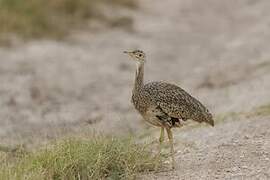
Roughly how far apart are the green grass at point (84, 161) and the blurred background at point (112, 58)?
0.77 metres

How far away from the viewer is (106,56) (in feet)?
50.1

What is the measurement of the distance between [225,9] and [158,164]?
14.3 meters

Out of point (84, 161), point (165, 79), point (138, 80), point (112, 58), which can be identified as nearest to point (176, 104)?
point (138, 80)

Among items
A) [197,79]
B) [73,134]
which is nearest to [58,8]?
[197,79]

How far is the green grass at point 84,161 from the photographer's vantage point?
6.99m

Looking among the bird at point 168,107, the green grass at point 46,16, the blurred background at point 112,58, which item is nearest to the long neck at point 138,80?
the bird at point 168,107

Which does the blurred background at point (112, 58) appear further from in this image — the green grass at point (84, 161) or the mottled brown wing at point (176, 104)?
the mottled brown wing at point (176, 104)

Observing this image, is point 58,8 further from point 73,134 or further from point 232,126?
point 73,134

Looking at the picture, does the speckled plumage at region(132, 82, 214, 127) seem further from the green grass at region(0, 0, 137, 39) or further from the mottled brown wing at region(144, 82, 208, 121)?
the green grass at region(0, 0, 137, 39)

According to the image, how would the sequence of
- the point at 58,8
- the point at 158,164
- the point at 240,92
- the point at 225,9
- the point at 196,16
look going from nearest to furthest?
the point at 158,164 < the point at 240,92 < the point at 58,8 < the point at 196,16 < the point at 225,9

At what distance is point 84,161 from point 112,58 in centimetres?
822

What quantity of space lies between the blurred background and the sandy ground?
0.02 meters

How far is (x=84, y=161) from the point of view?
7.09 metres

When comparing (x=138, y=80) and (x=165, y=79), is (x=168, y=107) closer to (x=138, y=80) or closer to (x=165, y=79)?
(x=138, y=80)
